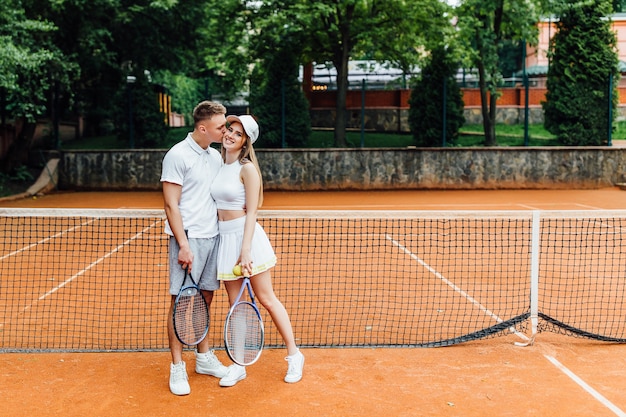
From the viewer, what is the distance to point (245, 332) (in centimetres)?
494

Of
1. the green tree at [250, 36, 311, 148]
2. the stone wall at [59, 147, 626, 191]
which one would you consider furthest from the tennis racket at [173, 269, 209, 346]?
the green tree at [250, 36, 311, 148]

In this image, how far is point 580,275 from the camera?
29.7 feet

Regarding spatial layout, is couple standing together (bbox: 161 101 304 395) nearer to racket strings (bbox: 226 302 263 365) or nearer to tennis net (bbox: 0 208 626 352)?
racket strings (bbox: 226 302 263 365)

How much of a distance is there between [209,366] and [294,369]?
2.05 ft

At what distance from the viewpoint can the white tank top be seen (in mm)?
4895

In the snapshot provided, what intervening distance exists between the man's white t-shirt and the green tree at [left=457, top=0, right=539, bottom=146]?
19.4 metres

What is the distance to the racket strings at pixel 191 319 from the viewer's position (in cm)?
488

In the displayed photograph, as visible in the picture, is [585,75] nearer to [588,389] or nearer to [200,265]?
[588,389]

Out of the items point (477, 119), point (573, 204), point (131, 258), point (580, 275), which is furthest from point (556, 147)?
point (131, 258)

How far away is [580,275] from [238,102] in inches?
1132

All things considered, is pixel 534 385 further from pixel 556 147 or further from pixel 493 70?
pixel 493 70

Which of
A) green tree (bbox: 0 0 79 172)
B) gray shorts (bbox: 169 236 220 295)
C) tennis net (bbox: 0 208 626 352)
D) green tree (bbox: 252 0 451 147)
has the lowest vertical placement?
tennis net (bbox: 0 208 626 352)

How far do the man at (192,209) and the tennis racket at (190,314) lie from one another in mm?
64

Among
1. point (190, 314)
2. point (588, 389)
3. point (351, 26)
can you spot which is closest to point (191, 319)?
point (190, 314)
